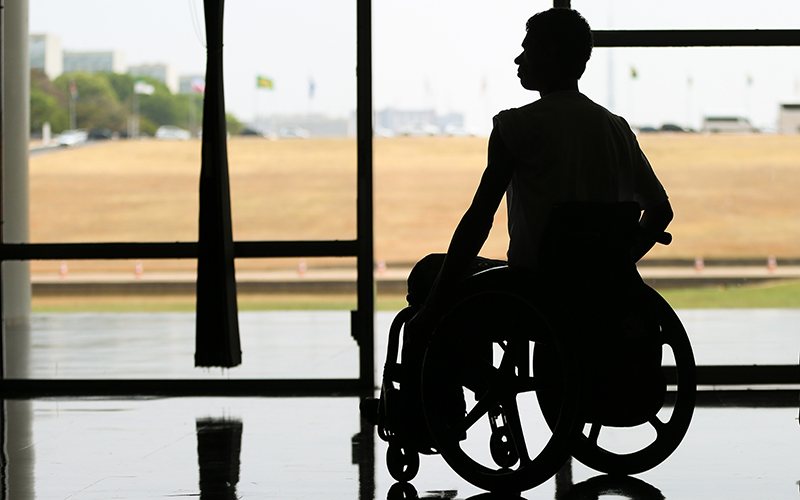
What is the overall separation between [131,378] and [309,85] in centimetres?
165

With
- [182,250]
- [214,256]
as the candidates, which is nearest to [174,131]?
[182,250]

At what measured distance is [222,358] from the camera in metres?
3.66

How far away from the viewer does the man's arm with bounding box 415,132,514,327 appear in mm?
1949

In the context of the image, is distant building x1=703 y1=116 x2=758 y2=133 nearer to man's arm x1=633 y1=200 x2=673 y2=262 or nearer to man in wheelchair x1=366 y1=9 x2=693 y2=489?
man's arm x1=633 y1=200 x2=673 y2=262

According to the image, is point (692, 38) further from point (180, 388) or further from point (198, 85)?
point (180, 388)

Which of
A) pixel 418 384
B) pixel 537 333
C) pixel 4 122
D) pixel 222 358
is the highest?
pixel 4 122

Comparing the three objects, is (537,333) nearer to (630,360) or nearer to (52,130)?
(630,360)

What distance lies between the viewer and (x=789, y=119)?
509 cm

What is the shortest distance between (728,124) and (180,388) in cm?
609

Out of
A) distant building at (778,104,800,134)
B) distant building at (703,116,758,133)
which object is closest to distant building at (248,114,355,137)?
distant building at (778,104,800,134)

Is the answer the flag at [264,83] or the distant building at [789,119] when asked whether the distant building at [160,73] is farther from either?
the distant building at [789,119]

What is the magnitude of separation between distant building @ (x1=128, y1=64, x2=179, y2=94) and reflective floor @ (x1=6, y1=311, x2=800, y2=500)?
1.66 m

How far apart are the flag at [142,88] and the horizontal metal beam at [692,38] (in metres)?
2.53

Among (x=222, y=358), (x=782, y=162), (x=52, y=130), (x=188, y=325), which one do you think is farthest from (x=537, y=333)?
(x=782, y=162)
